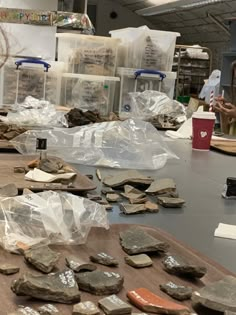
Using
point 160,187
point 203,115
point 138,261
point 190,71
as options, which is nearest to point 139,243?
point 138,261

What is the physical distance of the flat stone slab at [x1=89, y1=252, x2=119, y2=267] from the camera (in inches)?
30.2

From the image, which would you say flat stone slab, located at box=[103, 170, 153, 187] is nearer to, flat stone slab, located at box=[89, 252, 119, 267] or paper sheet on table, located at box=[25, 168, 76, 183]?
paper sheet on table, located at box=[25, 168, 76, 183]

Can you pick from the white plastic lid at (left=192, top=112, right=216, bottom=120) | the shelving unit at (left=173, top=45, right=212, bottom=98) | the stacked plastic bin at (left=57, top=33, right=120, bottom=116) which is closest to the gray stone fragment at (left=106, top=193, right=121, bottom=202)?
the white plastic lid at (left=192, top=112, right=216, bottom=120)

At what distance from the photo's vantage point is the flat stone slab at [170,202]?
1.16 m

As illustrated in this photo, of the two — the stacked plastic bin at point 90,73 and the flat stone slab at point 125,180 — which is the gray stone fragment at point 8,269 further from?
the stacked plastic bin at point 90,73

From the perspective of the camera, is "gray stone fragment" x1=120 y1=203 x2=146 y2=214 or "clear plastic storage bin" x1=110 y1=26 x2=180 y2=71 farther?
"clear plastic storage bin" x1=110 y1=26 x2=180 y2=71

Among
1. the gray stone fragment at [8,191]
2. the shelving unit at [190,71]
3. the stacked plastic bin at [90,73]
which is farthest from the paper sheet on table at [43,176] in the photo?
the shelving unit at [190,71]

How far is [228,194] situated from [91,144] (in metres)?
0.55

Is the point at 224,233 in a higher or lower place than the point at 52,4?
lower

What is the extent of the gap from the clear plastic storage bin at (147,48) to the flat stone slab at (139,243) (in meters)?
2.28

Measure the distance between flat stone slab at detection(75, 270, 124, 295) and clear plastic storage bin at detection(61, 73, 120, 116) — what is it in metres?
2.30

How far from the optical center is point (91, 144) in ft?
5.63

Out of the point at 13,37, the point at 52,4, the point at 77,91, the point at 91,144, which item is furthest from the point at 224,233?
the point at 52,4

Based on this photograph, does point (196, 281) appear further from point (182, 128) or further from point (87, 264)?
point (182, 128)
